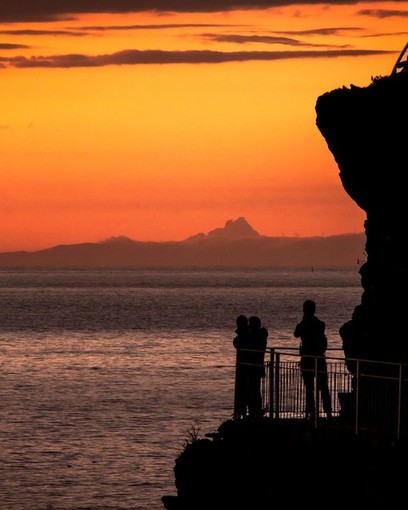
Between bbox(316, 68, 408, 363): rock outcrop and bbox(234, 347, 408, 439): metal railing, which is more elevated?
bbox(316, 68, 408, 363): rock outcrop

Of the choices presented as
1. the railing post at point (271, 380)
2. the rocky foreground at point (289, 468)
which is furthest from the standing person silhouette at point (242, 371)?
the railing post at point (271, 380)

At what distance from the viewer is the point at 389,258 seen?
24625mm

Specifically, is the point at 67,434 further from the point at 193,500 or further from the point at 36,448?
the point at 193,500

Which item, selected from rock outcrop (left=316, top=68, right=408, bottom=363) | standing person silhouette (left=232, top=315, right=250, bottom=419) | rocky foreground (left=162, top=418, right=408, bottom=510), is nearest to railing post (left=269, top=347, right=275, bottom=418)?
rocky foreground (left=162, top=418, right=408, bottom=510)

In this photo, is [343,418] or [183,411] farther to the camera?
[183,411]

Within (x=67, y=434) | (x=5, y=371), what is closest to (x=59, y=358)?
(x=5, y=371)

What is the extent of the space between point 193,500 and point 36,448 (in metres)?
17.9

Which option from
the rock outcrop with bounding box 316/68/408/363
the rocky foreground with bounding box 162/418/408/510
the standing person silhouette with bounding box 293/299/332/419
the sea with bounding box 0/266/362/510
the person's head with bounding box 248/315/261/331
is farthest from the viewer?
the sea with bounding box 0/266/362/510

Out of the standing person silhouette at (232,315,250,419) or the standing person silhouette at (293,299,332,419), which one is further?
the standing person silhouette at (232,315,250,419)

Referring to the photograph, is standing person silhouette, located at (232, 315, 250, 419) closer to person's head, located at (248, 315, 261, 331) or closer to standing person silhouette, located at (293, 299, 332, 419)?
person's head, located at (248, 315, 261, 331)

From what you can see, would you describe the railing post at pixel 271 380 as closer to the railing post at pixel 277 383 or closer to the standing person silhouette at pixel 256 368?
the railing post at pixel 277 383

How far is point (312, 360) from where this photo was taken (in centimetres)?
2444

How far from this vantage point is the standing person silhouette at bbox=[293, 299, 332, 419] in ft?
78.8

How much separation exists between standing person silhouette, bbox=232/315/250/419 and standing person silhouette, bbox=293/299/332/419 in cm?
113
